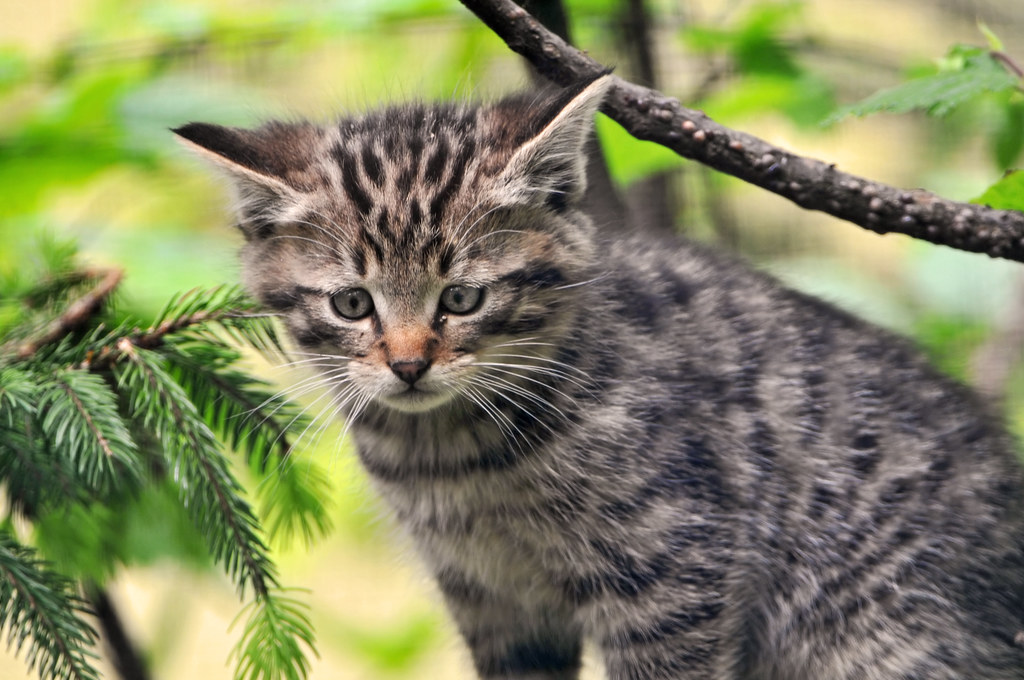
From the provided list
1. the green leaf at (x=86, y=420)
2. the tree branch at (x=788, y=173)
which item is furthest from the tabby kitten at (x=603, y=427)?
the green leaf at (x=86, y=420)

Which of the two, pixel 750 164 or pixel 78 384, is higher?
pixel 750 164

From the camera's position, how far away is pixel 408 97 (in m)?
2.55

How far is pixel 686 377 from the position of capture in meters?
2.32

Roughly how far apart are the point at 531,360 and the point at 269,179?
0.66m

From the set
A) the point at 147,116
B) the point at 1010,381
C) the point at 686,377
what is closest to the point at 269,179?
the point at 147,116

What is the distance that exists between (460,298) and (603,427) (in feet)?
1.52

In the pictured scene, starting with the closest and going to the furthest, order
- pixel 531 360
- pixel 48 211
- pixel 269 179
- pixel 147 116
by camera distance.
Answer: pixel 269 179 < pixel 531 360 < pixel 147 116 < pixel 48 211

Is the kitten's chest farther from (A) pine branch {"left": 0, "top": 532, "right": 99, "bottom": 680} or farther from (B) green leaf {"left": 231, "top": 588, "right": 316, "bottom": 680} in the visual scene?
(A) pine branch {"left": 0, "top": 532, "right": 99, "bottom": 680}

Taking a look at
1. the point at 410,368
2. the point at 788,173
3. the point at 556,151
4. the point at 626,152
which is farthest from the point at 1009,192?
the point at 626,152

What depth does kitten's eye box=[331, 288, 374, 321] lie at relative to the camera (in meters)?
2.01

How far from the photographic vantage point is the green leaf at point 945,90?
1841 millimetres

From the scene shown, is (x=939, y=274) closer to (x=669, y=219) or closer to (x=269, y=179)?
(x=669, y=219)

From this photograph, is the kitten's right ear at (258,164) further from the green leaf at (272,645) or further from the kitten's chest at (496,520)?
the green leaf at (272,645)

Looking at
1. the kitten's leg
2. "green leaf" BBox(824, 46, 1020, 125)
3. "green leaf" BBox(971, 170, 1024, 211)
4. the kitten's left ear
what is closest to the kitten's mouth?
the kitten's left ear
